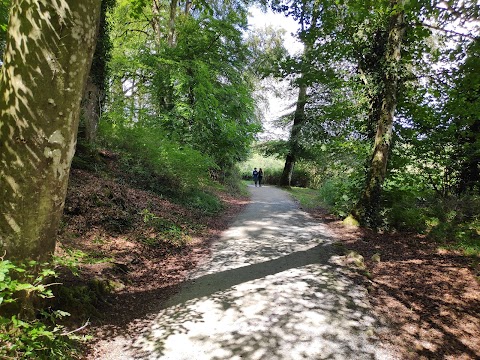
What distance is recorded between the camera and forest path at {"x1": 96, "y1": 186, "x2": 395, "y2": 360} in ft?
11.5

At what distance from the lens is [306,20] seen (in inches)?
405

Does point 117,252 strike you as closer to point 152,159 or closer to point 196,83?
point 152,159

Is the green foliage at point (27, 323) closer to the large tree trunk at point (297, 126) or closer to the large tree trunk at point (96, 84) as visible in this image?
the large tree trunk at point (96, 84)

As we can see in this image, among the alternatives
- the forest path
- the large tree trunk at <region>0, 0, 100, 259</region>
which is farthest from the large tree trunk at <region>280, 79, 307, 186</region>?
the large tree trunk at <region>0, 0, 100, 259</region>

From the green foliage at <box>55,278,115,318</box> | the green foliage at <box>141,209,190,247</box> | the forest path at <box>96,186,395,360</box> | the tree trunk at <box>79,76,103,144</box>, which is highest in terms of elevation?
the tree trunk at <box>79,76,103,144</box>

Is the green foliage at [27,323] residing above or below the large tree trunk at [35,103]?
below

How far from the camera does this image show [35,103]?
2586 mm

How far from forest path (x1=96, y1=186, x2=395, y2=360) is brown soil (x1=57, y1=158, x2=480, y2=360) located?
329 millimetres

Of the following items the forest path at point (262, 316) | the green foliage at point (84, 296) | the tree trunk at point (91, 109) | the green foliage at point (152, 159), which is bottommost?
the forest path at point (262, 316)

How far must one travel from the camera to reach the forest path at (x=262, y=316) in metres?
3.49

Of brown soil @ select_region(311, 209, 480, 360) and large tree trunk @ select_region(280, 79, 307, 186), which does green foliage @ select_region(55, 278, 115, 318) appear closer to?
brown soil @ select_region(311, 209, 480, 360)

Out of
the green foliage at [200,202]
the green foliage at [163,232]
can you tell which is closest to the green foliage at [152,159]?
the green foliage at [200,202]

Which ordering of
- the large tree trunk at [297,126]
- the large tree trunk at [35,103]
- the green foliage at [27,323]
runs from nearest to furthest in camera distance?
the green foliage at [27,323], the large tree trunk at [35,103], the large tree trunk at [297,126]

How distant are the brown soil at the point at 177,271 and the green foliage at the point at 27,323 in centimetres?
41
